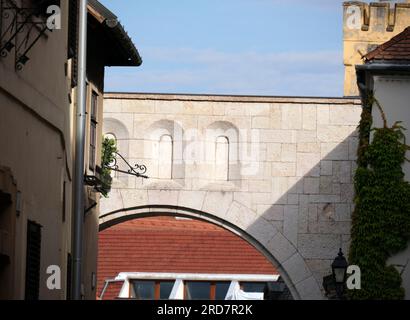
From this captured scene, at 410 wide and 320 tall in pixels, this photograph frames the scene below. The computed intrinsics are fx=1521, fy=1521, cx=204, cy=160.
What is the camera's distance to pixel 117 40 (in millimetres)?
21812

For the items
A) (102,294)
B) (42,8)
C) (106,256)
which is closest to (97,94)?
(42,8)

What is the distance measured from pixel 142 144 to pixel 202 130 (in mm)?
1353

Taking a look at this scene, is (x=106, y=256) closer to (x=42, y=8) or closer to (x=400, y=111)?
(x=400, y=111)

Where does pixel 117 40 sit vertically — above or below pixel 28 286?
above

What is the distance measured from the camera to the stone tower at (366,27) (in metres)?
45.0

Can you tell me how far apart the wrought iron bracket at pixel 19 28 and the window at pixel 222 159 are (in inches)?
791

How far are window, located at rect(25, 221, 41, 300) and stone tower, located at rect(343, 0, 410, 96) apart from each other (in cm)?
3162

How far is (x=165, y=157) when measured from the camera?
3372 centimetres

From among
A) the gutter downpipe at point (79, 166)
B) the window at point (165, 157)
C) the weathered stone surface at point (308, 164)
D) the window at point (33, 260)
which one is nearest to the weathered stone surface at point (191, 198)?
A: the window at point (165, 157)

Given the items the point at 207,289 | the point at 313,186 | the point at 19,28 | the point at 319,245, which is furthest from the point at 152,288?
the point at 19,28

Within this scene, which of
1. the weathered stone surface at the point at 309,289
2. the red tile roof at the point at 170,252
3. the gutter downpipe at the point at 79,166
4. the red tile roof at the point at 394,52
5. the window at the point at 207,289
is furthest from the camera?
the red tile roof at the point at 170,252

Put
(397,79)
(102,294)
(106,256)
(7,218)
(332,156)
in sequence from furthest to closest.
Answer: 1. (106,256)
2. (102,294)
3. (332,156)
4. (397,79)
5. (7,218)

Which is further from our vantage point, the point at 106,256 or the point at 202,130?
the point at 106,256

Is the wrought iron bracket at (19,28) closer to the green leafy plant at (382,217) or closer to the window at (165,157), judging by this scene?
the green leafy plant at (382,217)
